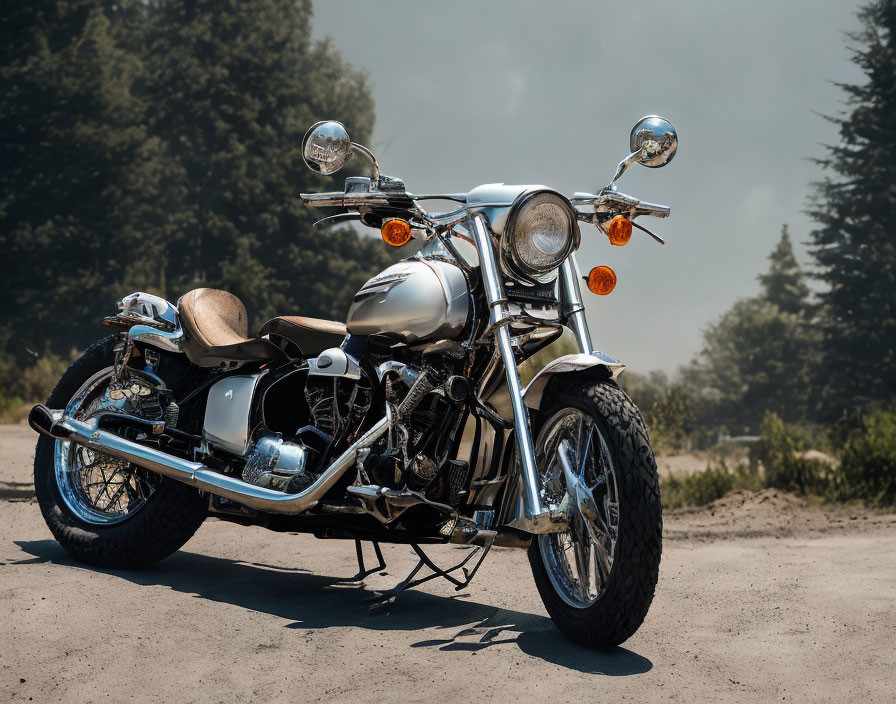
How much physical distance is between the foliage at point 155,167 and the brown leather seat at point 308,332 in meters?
30.0

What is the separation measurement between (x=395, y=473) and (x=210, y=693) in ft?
4.02

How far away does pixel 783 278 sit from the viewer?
56.7 metres

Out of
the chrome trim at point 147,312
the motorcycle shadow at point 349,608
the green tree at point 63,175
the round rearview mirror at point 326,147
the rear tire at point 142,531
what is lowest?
the motorcycle shadow at point 349,608

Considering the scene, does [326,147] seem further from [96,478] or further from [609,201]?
[96,478]

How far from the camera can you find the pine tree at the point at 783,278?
55.4 m

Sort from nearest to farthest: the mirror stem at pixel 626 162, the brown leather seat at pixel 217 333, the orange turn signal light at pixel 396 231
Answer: the orange turn signal light at pixel 396 231
the mirror stem at pixel 626 162
the brown leather seat at pixel 217 333

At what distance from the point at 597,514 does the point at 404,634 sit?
878mm

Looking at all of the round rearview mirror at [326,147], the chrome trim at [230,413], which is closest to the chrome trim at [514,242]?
the round rearview mirror at [326,147]

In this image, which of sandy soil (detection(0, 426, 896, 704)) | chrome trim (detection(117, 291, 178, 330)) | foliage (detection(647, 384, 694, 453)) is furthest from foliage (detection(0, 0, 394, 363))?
sandy soil (detection(0, 426, 896, 704))

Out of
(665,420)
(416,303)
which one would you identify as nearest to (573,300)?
(416,303)

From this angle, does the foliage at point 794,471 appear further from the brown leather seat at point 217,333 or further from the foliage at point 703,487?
the brown leather seat at point 217,333

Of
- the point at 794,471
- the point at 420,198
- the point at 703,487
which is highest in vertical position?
the point at 420,198

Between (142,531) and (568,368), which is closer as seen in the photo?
(568,368)

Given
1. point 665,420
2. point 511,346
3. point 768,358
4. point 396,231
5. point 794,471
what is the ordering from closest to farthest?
1. point 511,346
2. point 396,231
3. point 794,471
4. point 665,420
5. point 768,358
